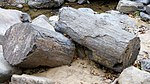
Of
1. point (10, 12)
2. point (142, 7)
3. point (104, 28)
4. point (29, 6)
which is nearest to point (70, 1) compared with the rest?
point (29, 6)

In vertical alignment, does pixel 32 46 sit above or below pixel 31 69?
above

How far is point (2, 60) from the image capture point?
178 inches

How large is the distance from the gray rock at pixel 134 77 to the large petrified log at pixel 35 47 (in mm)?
990

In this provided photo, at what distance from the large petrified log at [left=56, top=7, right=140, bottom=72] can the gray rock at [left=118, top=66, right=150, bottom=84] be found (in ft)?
1.32

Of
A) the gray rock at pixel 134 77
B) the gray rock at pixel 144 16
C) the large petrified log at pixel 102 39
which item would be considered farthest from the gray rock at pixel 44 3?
the gray rock at pixel 134 77

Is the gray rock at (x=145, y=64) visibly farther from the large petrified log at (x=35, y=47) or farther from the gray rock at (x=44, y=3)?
the gray rock at (x=44, y=3)

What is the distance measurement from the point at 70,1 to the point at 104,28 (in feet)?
16.7

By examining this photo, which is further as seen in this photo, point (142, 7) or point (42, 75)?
point (142, 7)

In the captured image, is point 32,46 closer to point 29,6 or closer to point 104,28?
point 104,28

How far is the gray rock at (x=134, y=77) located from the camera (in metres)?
3.75

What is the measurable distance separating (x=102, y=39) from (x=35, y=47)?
0.97 metres

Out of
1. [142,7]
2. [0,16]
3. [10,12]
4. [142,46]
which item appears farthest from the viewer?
[142,7]

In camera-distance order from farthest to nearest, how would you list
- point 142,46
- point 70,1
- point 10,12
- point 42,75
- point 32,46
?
1. point 70,1
2. point 10,12
3. point 142,46
4. point 42,75
5. point 32,46

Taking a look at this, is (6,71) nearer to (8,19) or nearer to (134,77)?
(134,77)
